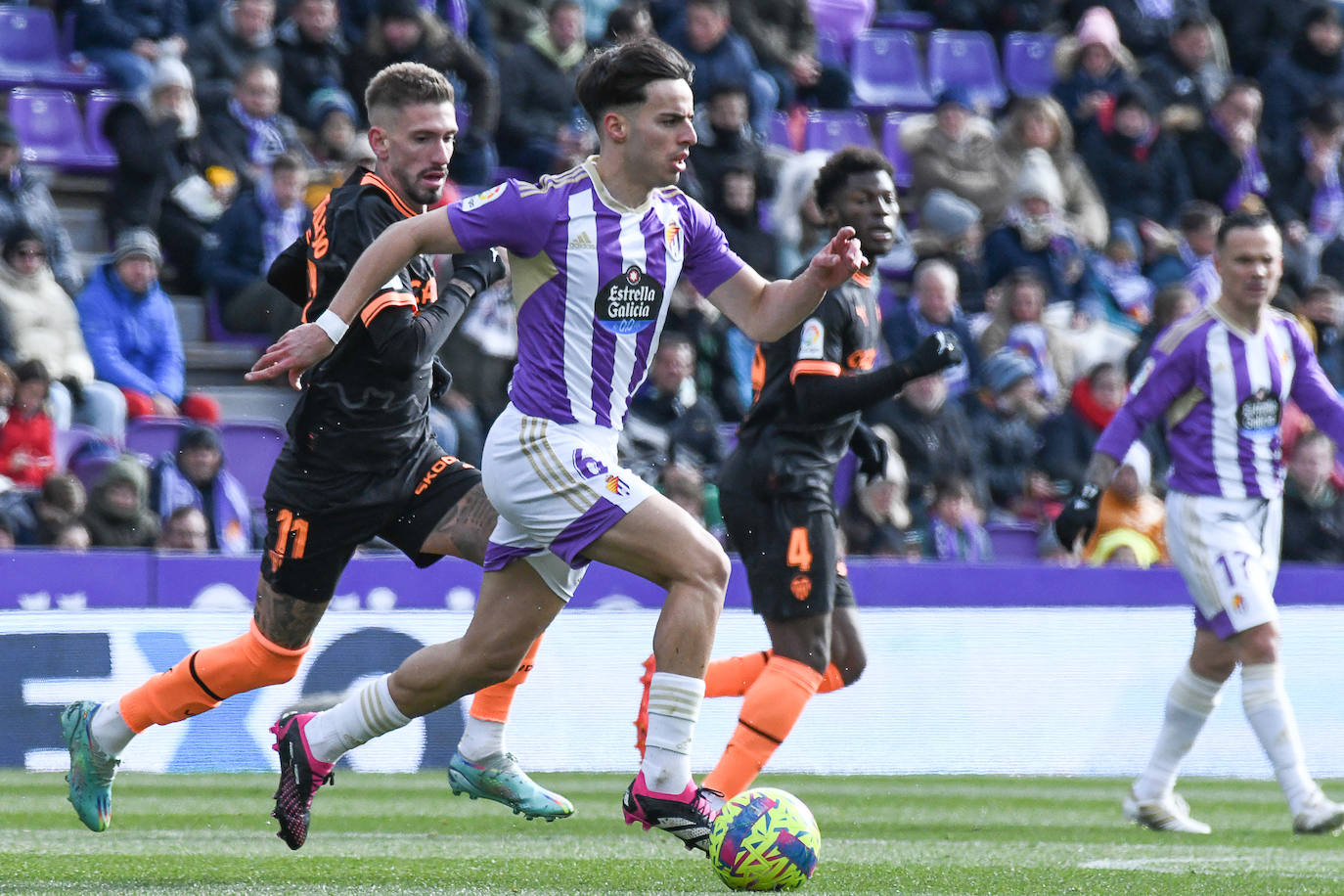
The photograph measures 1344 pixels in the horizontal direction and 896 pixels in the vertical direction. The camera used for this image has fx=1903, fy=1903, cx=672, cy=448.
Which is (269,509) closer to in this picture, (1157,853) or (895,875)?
(895,875)

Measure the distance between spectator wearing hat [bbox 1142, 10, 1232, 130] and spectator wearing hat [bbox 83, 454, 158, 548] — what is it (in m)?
10.2

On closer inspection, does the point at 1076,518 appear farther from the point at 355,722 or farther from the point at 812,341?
the point at 355,722

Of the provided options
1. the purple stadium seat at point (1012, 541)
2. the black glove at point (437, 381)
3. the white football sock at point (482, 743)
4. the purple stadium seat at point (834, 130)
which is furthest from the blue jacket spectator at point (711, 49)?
the white football sock at point (482, 743)

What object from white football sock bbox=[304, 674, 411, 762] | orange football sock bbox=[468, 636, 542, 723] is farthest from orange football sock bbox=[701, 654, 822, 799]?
white football sock bbox=[304, 674, 411, 762]

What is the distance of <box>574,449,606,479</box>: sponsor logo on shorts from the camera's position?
5348 millimetres

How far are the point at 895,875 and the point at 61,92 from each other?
9746 mm

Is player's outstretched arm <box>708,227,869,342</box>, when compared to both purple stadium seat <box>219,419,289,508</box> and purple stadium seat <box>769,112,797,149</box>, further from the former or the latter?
purple stadium seat <box>769,112,797,149</box>

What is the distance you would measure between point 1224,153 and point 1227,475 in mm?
9998

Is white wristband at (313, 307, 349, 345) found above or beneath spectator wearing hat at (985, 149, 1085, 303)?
above

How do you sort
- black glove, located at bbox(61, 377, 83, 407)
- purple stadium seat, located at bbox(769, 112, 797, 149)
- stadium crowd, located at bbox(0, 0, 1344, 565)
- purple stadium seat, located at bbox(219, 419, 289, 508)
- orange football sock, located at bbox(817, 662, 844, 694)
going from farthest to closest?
purple stadium seat, located at bbox(769, 112, 797, 149) < purple stadium seat, located at bbox(219, 419, 289, 508) < stadium crowd, located at bbox(0, 0, 1344, 565) < black glove, located at bbox(61, 377, 83, 407) < orange football sock, located at bbox(817, 662, 844, 694)

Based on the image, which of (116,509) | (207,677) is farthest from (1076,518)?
(116,509)

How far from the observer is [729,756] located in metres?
6.94

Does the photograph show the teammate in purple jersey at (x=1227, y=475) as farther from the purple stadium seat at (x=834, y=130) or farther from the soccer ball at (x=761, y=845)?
the purple stadium seat at (x=834, y=130)

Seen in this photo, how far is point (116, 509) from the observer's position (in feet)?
33.9
